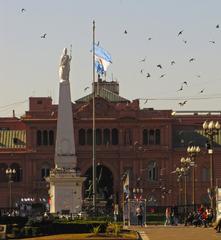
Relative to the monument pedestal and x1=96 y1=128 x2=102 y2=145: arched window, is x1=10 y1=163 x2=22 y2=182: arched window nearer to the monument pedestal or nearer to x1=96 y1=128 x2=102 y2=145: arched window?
x1=96 y1=128 x2=102 y2=145: arched window

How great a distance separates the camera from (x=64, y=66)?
93.8 metres

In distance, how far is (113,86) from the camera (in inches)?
6427

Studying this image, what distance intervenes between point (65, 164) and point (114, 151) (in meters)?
51.5

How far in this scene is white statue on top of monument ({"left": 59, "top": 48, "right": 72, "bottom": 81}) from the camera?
93.4 metres

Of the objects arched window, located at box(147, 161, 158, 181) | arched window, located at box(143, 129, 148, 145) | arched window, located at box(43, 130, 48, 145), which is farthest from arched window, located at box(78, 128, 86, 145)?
arched window, located at box(147, 161, 158, 181)

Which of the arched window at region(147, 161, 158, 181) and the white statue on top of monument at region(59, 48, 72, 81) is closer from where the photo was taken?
the white statue on top of monument at region(59, 48, 72, 81)

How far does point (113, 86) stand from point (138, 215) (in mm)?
92980

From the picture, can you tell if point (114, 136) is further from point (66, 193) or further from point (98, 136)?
point (66, 193)

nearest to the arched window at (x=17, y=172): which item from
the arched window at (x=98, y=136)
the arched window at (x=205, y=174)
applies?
the arched window at (x=98, y=136)

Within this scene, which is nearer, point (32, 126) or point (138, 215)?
point (138, 215)

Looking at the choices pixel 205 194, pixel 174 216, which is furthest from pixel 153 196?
pixel 174 216

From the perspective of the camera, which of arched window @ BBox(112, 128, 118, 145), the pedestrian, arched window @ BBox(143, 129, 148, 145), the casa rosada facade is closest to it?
the pedestrian

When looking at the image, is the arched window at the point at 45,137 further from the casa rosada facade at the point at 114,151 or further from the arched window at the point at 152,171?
the arched window at the point at 152,171

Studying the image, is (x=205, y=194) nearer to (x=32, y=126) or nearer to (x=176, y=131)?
(x=176, y=131)
